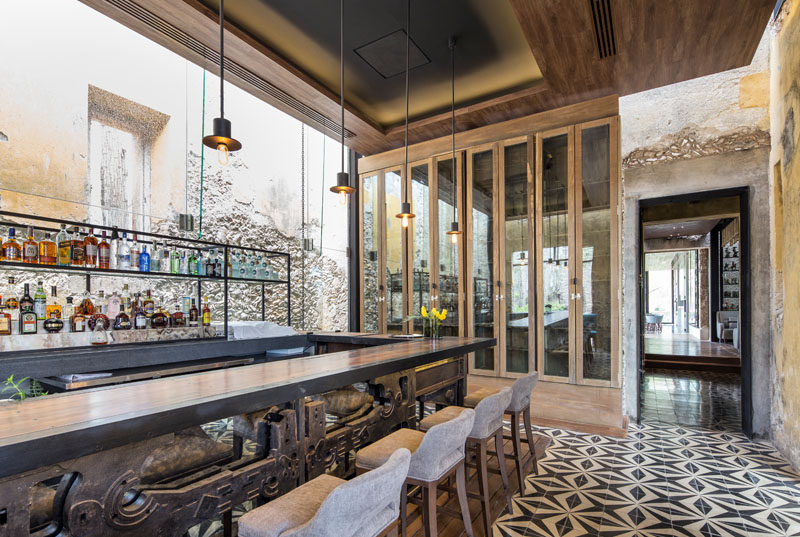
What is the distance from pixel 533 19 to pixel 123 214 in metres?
3.77

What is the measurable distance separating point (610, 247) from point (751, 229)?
1400 millimetres

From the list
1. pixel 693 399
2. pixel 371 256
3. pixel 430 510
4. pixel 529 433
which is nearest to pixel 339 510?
pixel 430 510

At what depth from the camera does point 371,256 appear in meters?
5.91

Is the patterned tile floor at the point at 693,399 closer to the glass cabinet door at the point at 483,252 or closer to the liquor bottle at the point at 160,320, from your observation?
the glass cabinet door at the point at 483,252

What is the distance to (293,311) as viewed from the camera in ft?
16.9

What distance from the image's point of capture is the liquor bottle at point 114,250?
9.97ft

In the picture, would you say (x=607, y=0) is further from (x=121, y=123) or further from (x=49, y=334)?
(x=49, y=334)

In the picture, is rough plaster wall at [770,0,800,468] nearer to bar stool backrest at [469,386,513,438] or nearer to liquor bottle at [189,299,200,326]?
bar stool backrest at [469,386,513,438]

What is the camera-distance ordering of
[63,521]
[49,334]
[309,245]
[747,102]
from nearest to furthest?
1. [63,521]
2. [49,334]
3. [747,102]
4. [309,245]

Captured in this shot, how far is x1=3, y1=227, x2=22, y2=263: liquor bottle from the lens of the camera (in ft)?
8.49

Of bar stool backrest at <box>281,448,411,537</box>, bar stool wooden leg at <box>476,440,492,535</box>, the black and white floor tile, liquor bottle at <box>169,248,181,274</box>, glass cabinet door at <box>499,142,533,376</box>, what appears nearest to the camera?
bar stool backrest at <box>281,448,411,537</box>

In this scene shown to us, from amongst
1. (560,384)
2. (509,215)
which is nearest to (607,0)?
(509,215)

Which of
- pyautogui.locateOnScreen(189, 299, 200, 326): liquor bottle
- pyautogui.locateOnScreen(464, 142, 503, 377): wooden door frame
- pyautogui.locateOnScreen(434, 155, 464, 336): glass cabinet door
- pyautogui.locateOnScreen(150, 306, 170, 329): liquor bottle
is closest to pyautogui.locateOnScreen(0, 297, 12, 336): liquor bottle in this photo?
pyautogui.locateOnScreen(150, 306, 170, 329): liquor bottle

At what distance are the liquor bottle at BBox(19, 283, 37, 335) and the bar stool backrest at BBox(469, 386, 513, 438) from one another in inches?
116
